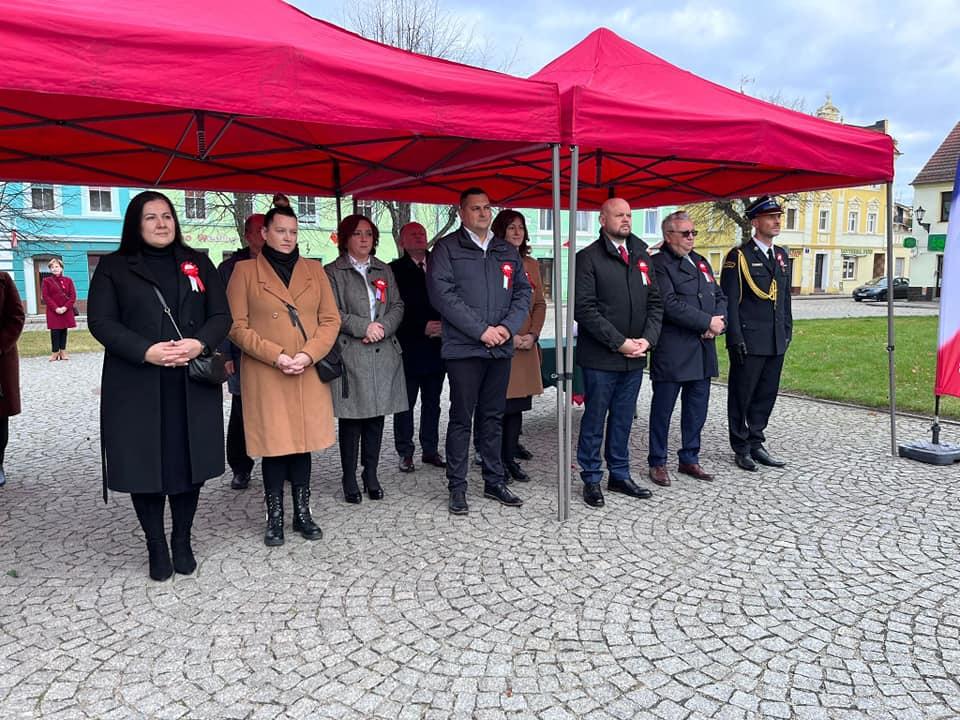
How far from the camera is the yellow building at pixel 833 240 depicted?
157 ft

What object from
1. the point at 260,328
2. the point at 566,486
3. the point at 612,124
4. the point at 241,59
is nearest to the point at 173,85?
the point at 241,59

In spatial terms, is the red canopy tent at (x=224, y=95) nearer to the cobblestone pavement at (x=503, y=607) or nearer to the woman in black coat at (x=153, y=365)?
the woman in black coat at (x=153, y=365)

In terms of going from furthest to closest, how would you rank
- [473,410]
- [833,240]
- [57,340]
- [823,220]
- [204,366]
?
[833,240], [823,220], [57,340], [473,410], [204,366]

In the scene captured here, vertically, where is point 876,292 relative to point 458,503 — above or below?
above

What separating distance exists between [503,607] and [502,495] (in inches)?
57.1

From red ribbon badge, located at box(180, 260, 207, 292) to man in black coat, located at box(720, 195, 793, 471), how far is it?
379 cm

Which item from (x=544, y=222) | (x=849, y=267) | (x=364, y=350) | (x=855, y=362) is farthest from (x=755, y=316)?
(x=849, y=267)

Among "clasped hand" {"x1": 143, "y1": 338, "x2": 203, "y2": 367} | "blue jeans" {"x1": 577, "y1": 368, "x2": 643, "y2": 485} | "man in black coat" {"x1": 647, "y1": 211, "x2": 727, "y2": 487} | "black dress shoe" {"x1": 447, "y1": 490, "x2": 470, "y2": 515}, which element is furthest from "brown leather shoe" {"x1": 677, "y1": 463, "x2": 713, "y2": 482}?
"clasped hand" {"x1": 143, "y1": 338, "x2": 203, "y2": 367}

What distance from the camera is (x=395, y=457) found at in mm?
5934

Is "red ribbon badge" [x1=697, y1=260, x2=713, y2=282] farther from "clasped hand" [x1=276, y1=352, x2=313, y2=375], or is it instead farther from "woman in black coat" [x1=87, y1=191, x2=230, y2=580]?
"woman in black coat" [x1=87, y1=191, x2=230, y2=580]

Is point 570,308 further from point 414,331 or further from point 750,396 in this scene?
point 750,396

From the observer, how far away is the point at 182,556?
3.59 m

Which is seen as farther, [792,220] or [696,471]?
[792,220]

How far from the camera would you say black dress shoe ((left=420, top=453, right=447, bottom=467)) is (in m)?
5.65
